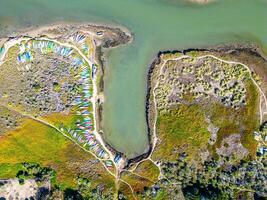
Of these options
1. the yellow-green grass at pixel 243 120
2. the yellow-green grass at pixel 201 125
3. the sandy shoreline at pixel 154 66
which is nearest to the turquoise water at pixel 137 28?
the sandy shoreline at pixel 154 66

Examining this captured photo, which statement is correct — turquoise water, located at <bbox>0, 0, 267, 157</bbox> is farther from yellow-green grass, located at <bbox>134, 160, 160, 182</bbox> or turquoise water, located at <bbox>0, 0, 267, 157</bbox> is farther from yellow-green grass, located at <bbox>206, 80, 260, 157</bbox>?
yellow-green grass, located at <bbox>206, 80, 260, 157</bbox>

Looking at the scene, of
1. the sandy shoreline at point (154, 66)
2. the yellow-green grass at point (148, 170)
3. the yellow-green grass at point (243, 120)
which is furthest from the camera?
the sandy shoreline at point (154, 66)

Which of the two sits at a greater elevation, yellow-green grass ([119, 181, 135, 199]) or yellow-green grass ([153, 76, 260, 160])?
yellow-green grass ([153, 76, 260, 160])

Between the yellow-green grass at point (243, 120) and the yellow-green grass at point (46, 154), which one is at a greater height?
the yellow-green grass at point (243, 120)

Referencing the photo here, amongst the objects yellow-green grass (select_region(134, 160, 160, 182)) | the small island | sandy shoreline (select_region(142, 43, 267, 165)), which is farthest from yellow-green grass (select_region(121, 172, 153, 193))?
sandy shoreline (select_region(142, 43, 267, 165))

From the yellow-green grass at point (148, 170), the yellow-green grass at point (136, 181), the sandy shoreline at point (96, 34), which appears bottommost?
the yellow-green grass at point (136, 181)

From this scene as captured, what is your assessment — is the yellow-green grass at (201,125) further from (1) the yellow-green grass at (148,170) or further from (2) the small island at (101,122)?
(1) the yellow-green grass at (148,170)

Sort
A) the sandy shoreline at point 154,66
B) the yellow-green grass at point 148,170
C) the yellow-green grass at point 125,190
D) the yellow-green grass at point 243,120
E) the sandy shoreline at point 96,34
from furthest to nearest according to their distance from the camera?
the sandy shoreline at point 96,34, the sandy shoreline at point 154,66, the yellow-green grass at point 148,170, the yellow-green grass at point 125,190, the yellow-green grass at point 243,120

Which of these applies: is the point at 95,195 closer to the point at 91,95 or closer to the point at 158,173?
the point at 158,173
